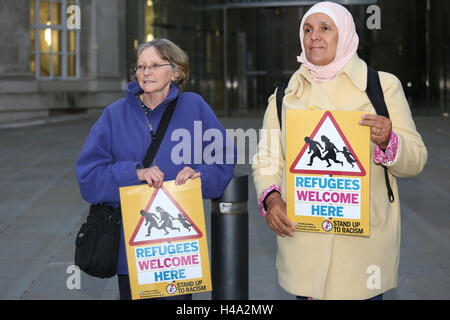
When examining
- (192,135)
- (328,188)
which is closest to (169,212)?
(192,135)

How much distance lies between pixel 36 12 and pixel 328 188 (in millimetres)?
19261

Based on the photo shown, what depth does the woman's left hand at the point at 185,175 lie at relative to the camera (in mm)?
2953

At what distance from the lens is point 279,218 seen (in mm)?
2852

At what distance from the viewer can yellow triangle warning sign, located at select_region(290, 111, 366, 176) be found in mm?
2740

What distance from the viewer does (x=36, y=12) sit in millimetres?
20766

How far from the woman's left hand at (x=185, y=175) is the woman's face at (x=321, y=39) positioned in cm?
64

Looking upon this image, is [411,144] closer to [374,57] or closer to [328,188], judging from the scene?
[328,188]

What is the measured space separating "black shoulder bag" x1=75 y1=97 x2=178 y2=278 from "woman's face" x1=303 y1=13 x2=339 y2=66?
70 centimetres

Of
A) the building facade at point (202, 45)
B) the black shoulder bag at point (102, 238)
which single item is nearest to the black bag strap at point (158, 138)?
the black shoulder bag at point (102, 238)

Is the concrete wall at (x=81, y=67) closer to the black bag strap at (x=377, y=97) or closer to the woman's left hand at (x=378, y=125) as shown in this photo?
the black bag strap at (x=377, y=97)

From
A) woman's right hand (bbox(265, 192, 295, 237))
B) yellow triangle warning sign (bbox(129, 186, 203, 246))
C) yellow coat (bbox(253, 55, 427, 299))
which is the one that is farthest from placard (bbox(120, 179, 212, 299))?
yellow coat (bbox(253, 55, 427, 299))

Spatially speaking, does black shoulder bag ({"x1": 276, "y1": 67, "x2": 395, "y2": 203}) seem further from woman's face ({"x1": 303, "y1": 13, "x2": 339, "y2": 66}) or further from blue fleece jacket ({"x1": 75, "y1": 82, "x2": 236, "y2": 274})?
blue fleece jacket ({"x1": 75, "y1": 82, "x2": 236, "y2": 274})

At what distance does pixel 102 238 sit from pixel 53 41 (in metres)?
19.0

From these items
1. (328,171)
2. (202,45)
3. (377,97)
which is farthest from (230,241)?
(202,45)
